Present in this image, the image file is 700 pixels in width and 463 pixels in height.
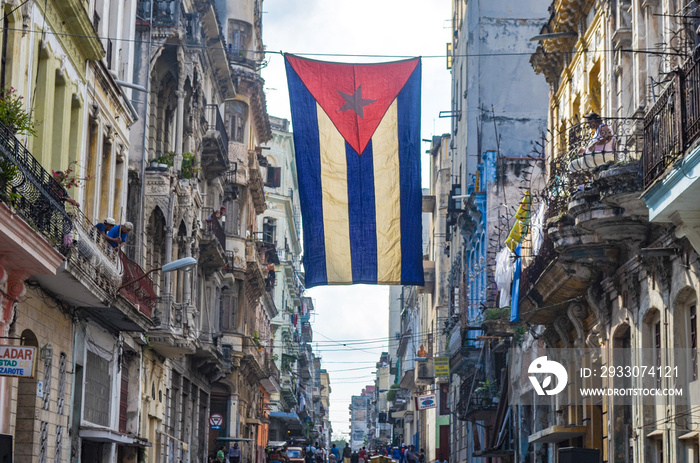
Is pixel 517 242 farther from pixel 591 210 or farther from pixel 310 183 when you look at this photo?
pixel 591 210

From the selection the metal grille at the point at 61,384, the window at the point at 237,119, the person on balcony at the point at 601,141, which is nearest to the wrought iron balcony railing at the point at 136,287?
the metal grille at the point at 61,384

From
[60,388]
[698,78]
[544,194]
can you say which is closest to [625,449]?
[544,194]

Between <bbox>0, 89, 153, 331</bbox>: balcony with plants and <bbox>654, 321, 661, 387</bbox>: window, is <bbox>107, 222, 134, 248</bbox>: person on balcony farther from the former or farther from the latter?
<bbox>654, 321, 661, 387</bbox>: window

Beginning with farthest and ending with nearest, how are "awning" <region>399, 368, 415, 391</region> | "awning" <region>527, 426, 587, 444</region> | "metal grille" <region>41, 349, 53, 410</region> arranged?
"awning" <region>399, 368, 415, 391</region>, "awning" <region>527, 426, 587, 444</region>, "metal grille" <region>41, 349, 53, 410</region>

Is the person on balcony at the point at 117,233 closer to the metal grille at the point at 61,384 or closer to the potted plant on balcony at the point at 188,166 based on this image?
the metal grille at the point at 61,384

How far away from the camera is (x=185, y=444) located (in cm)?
3681

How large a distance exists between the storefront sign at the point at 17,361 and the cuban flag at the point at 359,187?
7506mm

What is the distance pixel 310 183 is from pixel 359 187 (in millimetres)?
904

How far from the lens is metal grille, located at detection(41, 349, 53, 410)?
1991 cm

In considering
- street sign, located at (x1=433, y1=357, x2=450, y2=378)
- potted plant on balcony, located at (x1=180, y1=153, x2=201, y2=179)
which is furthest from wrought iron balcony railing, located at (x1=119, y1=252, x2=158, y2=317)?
street sign, located at (x1=433, y1=357, x2=450, y2=378)

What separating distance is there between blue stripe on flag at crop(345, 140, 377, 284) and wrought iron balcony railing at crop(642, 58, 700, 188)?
18.2 feet

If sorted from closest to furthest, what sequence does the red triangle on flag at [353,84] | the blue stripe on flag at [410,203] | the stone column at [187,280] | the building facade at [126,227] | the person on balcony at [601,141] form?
the building facade at [126,227], the person on balcony at [601,141], the red triangle on flag at [353,84], the blue stripe on flag at [410,203], the stone column at [187,280]

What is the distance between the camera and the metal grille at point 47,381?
19.9 meters

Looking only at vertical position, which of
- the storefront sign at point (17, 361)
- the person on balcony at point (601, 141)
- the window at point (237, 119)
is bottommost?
the storefront sign at point (17, 361)
